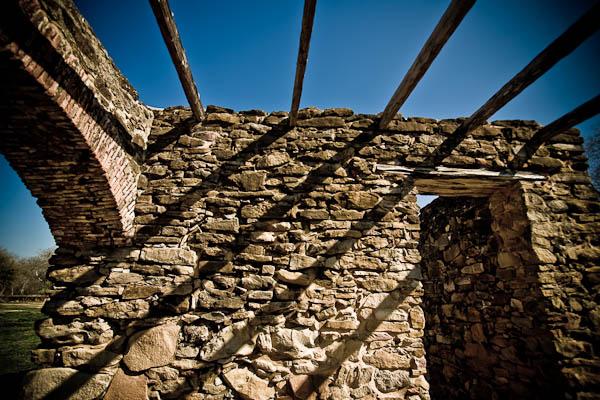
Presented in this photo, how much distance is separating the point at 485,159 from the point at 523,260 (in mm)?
1297

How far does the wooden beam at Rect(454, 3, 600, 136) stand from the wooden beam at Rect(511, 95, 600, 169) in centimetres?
79

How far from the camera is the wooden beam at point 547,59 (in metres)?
1.74

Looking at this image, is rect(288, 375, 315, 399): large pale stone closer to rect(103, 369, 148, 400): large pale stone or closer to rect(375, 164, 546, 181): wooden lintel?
rect(103, 369, 148, 400): large pale stone

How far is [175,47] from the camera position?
2016mm

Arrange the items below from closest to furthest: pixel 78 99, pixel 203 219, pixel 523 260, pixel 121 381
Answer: pixel 78 99 < pixel 121 381 < pixel 203 219 < pixel 523 260

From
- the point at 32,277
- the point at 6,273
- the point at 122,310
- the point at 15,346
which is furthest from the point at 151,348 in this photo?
the point at 32,277

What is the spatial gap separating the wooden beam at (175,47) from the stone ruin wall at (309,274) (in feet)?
1.57

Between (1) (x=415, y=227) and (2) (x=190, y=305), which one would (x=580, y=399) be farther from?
(2) (x=190, y=305)

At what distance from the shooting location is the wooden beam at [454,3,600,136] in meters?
1.74

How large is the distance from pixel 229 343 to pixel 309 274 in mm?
1009

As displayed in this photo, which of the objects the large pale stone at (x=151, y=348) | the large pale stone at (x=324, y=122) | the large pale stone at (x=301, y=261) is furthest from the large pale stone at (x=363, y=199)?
the large pale stone at (x=151, y=348)

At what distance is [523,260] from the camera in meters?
2.95

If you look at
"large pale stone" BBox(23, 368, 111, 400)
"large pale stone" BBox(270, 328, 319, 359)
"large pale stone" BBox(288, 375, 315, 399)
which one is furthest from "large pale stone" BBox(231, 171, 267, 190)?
"large pale stone" BBox(23, 368, 111, 400)

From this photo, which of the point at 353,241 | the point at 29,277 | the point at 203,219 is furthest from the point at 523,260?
the point at 29,277
